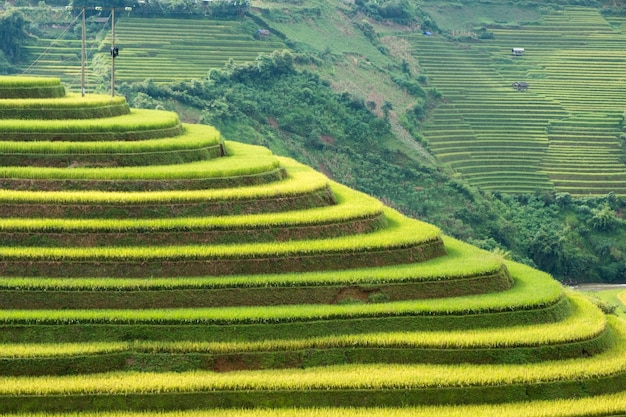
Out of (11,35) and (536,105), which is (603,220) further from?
(11,35)

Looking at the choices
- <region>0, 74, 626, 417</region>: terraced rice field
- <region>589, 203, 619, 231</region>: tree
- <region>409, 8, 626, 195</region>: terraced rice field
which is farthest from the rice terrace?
<region>409, 8, 626, 195</region>: terraced rice field

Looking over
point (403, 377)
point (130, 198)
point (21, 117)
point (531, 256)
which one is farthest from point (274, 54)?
point (403, 377)

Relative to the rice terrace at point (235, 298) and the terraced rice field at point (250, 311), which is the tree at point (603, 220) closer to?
the rice terrace at point (235, 298)

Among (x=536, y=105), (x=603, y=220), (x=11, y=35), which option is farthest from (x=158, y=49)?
(x=603, y=220)

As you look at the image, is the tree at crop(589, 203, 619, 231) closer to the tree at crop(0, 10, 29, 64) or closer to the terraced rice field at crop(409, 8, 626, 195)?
the terraced rice field at crop(409, 8, 626, 195)

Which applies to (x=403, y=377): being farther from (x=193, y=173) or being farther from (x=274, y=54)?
(x=274, y=54)
